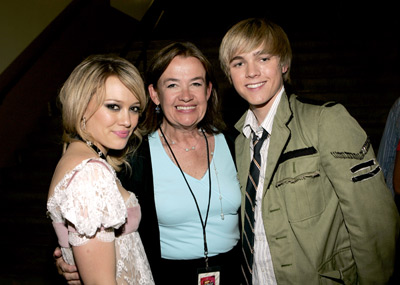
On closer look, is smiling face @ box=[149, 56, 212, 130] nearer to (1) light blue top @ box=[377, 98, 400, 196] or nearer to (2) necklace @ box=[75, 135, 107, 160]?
(2) necklace @ box=[75, 135, 107, 160]

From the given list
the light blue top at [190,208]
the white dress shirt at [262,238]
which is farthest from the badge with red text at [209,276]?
the white dress shirt at [262,238]

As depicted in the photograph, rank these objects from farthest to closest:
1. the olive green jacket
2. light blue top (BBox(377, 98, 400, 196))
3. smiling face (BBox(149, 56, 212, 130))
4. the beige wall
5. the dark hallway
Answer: the beige wall < the dark hallway < light blue top (BBox(377, 98, 400, 196)) < smiling face (BBox(149, 56, 212, 130)) < the olive green jacket

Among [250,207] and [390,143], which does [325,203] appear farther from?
[390,143]

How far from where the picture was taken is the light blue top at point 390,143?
6.76 feet

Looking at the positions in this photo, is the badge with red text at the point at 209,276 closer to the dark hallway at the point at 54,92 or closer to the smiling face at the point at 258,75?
the smiling face at the point at 258,75

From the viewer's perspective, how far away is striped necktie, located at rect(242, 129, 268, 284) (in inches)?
66.1

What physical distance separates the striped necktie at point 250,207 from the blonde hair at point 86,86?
733mm

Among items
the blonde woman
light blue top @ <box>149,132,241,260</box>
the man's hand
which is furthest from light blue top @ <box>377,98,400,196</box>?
the man's hand

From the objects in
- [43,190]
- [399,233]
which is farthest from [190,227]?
[43,190]

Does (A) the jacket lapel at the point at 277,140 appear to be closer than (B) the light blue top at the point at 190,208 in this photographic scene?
Yes

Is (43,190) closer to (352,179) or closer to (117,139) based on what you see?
(117,139)

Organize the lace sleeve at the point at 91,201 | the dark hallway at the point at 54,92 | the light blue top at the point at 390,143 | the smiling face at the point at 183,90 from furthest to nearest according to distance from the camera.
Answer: the dark hallway at the point at 54,92 < the light blue top at the point at 390,143 < the smiling face at the point at 183,90 < the lace sleeve at the point at 91,201

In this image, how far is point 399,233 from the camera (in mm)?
1486

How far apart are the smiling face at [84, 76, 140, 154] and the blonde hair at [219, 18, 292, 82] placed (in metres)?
0.62
